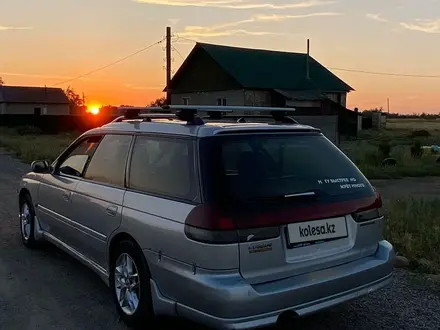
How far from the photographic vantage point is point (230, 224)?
349 cm

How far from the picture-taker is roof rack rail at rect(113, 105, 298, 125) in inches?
167

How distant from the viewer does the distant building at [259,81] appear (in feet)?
124

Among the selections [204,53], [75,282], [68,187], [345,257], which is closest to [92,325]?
[75,282]

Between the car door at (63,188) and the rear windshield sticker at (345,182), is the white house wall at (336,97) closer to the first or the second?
the car door at (63,188)

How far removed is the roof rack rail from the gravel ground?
1.69 meters

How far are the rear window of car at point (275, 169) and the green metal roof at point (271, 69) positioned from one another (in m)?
33.1

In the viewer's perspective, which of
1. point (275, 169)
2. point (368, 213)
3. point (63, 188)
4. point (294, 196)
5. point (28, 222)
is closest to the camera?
point (294, 196)

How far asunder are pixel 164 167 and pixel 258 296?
4.24 ft

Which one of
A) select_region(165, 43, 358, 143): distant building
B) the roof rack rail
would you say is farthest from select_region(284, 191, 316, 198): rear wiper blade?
select_region(165, 43, 358, 143): distant building

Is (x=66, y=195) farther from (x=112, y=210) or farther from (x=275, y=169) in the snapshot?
(x=275, y=169)

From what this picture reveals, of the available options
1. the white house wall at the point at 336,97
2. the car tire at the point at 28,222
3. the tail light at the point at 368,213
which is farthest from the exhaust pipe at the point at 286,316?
the white house wall at the point at 336,97

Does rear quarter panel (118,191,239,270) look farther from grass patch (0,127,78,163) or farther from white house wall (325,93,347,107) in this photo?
white house wall (325,93,347,107)

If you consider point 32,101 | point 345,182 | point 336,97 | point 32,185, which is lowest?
point 32,185

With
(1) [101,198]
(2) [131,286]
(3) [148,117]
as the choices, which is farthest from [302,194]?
(1) [101,198]
